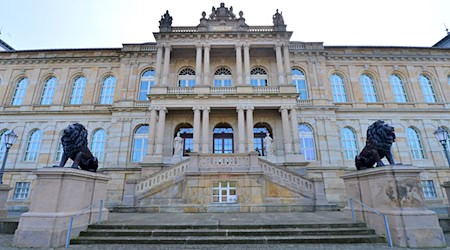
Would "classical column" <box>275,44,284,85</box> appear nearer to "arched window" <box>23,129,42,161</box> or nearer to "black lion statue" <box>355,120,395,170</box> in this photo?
"black lion statue" <box>355,120,395,170</box>

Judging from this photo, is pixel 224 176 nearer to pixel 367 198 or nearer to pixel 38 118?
pixel 367 198

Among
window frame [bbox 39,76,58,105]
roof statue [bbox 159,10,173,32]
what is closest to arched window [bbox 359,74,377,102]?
roof statue [bbox 159,10,173,32]

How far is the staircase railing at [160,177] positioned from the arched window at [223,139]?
6316 mm

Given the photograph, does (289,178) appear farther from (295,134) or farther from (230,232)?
(230,232)

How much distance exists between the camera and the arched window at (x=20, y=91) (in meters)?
20.7

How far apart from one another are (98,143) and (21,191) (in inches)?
277

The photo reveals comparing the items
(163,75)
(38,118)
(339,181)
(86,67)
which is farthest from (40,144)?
(339,181)

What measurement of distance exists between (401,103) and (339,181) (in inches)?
403

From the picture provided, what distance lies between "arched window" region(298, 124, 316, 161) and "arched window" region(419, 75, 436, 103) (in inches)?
481

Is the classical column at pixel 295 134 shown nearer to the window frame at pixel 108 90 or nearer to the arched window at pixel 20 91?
the window frame at pixel 108 90

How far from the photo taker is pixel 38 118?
64.6 feet

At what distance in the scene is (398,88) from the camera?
2102 centimetres

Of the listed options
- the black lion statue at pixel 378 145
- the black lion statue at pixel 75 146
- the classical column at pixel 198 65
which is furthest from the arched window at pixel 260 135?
the black lion statue at pixel 75 146

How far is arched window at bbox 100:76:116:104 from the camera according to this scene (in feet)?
67.4
